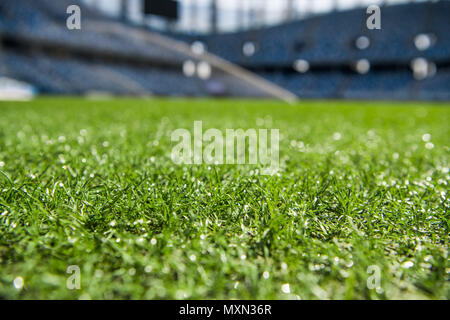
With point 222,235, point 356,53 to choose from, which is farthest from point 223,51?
point 222,235

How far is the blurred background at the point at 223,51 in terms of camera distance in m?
24.0

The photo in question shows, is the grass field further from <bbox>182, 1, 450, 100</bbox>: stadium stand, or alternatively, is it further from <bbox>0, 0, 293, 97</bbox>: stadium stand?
<bbox>182, 1, 450, 100</bbox>: stadium stand

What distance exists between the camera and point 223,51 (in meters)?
40.1

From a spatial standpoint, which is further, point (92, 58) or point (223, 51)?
point (223, 51)

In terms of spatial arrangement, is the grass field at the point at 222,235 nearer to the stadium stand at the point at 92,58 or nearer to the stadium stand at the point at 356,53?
the stadium stand at the point at 92,58

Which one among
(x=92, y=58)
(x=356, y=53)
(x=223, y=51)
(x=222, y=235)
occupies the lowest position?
(x=222, y=235)

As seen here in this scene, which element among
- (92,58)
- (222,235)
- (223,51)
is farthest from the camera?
(223,51)

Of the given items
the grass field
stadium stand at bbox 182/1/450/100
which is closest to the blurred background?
stadium stand at bbox 182/1/450/100

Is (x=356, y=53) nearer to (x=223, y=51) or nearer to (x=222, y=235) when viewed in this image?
(x=223, y=51)

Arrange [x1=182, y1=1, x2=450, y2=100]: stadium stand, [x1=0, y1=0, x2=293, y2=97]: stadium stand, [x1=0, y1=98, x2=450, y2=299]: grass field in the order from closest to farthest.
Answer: [x1=0, y1=98, x2=450, y2=299]: grass field < [x1=0, y1=0, x2=293, y2=97]: stadium stand < [x1=182, y1=1, x2=450, y2=100]: stadium stand

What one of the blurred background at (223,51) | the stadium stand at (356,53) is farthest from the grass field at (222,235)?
the stadium stand at (356,53)

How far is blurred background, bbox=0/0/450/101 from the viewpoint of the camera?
24.0 m
